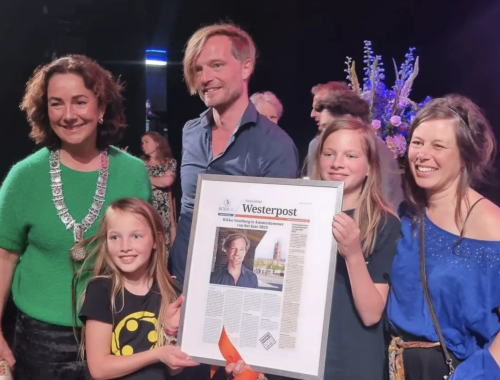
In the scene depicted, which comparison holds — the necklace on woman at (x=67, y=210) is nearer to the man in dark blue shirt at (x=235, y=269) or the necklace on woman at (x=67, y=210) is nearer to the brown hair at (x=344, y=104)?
the man in dark blue shirt at (x=235, y=269)

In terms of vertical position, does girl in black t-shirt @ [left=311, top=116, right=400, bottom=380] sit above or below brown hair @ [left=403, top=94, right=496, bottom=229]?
below

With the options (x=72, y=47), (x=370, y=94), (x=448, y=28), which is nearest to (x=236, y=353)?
(x=370, y=94)

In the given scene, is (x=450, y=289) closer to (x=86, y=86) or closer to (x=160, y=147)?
(x=86, y=86)

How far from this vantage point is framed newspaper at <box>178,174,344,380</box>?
1.59m

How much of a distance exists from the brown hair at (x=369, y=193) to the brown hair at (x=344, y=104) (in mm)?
1543

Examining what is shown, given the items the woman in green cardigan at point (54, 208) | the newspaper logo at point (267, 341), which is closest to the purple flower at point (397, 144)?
the woman in green cardigan at point (54, 208)

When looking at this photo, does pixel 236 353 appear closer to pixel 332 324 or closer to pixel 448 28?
pixel 332 324

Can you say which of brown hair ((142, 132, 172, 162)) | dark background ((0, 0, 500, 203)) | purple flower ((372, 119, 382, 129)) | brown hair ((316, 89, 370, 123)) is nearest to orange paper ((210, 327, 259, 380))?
brown hair ((316, 89, 370, 123))

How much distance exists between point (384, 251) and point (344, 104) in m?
1.81

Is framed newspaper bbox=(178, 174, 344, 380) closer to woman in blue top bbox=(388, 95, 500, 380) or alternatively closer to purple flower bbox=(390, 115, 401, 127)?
woman in blue top bbox=(388, 95, 500, 380)

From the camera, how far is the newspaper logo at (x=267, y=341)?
1610 millimetres

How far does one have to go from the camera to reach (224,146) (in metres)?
2.20

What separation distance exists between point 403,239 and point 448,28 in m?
4.95

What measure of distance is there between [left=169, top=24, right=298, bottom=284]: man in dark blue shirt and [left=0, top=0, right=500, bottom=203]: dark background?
3079mm
